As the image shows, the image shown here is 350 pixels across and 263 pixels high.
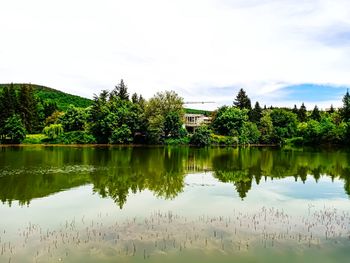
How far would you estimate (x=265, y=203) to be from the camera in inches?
680

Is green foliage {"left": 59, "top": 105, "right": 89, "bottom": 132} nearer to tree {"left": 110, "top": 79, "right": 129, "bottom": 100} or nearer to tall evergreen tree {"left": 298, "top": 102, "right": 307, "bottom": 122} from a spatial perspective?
tree {"left": 110, "top": 79, "right": 129, "bottom": 100}

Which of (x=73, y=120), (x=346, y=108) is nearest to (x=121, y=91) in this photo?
(x=73, y=120)

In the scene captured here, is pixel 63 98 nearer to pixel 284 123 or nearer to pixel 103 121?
pixel 103 121

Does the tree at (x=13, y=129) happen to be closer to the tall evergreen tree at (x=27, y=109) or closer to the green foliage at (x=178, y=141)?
the tall evergreen tree at (x=27, y=109)

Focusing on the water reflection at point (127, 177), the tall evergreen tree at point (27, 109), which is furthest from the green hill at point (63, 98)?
the water reflection at point (127, 177)

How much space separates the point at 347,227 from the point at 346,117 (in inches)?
2669

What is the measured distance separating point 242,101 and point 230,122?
1473 cm

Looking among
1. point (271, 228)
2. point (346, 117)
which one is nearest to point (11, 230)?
point (271, 228)

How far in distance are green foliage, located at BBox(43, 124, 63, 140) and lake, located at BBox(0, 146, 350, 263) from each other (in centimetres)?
3784

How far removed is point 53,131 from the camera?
6291 cm

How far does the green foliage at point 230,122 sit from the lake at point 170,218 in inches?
1711

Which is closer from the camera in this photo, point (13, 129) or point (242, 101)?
point (13, 129)

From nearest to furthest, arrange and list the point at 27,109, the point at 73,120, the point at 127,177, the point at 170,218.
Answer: the point at 170,218, the point at 127,177, the point at 73,120, the point at 27,109

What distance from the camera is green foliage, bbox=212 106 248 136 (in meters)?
69.4
